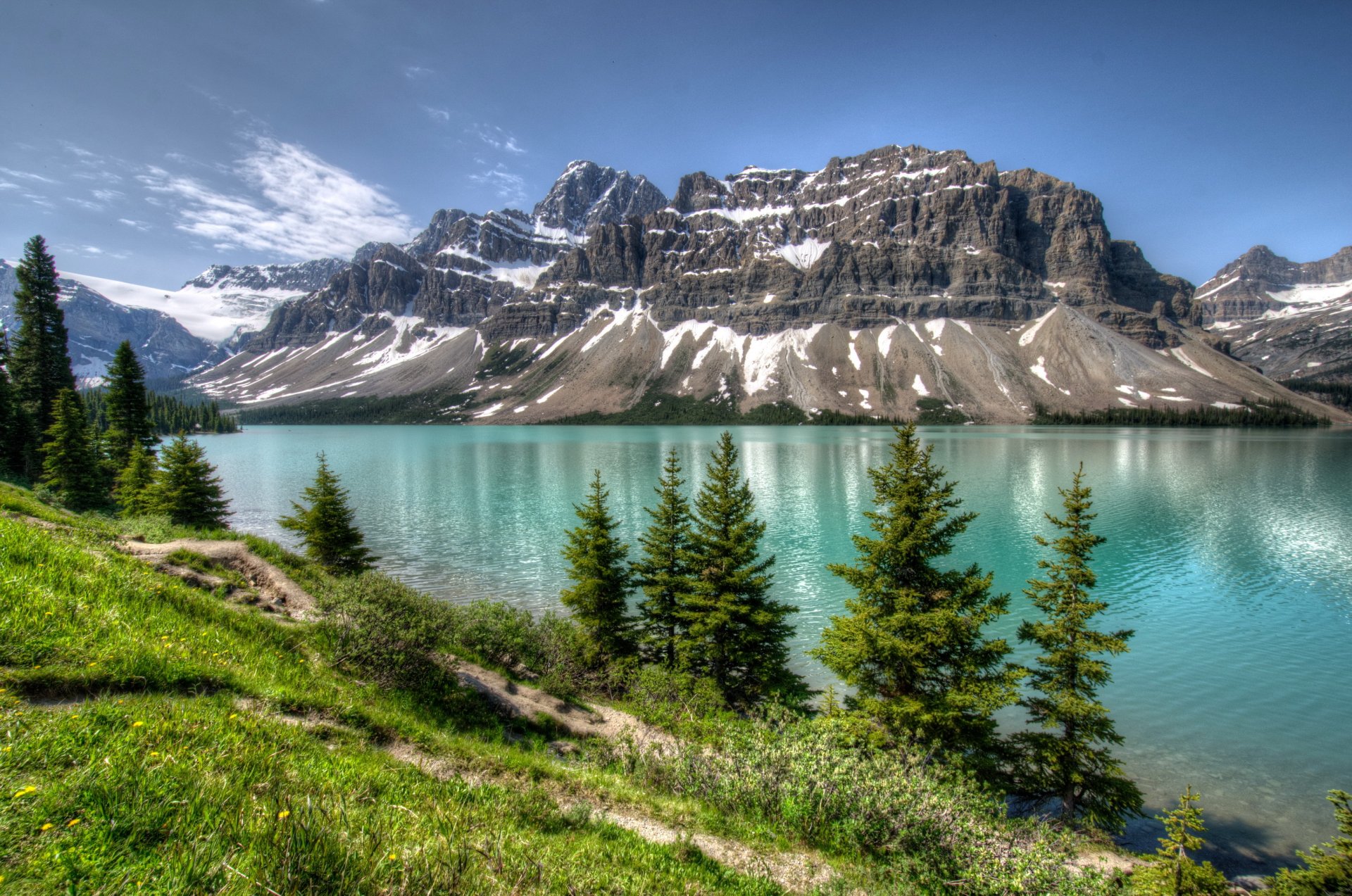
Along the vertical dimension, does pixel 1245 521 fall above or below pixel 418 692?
below

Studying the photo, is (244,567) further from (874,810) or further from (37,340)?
(37,340)

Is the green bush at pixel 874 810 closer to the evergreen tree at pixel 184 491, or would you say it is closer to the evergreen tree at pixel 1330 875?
the evergreen tree at pixel 1330 875

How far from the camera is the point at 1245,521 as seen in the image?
51.7m

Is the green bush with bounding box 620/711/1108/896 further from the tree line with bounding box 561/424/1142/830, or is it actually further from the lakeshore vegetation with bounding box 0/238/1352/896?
the tree line with bounding box 561/424/1142/830

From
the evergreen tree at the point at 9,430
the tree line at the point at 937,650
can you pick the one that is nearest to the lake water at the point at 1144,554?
the tree line at the point at 937,650

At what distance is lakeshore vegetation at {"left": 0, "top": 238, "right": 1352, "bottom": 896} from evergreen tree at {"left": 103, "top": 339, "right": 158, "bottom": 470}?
132ft

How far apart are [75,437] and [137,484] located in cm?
769

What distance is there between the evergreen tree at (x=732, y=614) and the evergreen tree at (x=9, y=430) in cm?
6098

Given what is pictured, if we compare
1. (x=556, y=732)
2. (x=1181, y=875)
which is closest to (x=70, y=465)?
(x=556, y=732)

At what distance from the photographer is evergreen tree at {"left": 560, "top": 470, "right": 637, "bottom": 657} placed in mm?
22953

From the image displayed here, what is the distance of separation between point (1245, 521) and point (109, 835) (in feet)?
251

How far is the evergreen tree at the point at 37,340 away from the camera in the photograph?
167 feet

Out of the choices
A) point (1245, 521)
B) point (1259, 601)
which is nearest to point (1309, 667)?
point (1259, 601)

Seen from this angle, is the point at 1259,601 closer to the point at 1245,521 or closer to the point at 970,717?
the point at 1245,521
